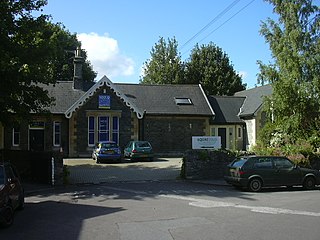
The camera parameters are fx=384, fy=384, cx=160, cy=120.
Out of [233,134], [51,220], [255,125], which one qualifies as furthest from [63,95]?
[51,220]

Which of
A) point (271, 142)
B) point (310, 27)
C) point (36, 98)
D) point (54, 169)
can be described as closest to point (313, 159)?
point (271, 142)

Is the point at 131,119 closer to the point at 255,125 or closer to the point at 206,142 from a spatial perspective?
the point at 255,125

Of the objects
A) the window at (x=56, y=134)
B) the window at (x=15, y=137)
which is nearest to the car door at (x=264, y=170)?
the window at (x=56, y=134)

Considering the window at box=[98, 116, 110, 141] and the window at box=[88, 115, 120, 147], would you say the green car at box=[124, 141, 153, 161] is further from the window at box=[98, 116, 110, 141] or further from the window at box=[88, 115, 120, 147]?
the window at box=[98, 116, 110, 141]

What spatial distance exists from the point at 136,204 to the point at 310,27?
18953mm

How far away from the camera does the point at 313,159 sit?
20703 mm

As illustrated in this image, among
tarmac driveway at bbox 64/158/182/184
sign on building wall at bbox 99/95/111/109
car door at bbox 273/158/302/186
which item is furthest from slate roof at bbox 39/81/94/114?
car door at bbox 273/158/302/186

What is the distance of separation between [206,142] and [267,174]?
5.31 m

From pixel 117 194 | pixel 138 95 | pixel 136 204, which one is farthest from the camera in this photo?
pixel 138 95

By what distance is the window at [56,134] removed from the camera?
1228 inches

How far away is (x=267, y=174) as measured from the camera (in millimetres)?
16328

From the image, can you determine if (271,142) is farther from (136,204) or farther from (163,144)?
(136,204)

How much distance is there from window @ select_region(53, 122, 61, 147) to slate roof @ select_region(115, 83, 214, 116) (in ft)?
23.2

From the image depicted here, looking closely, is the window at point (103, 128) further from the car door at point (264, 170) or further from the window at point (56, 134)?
the car door at point (264, 170)
